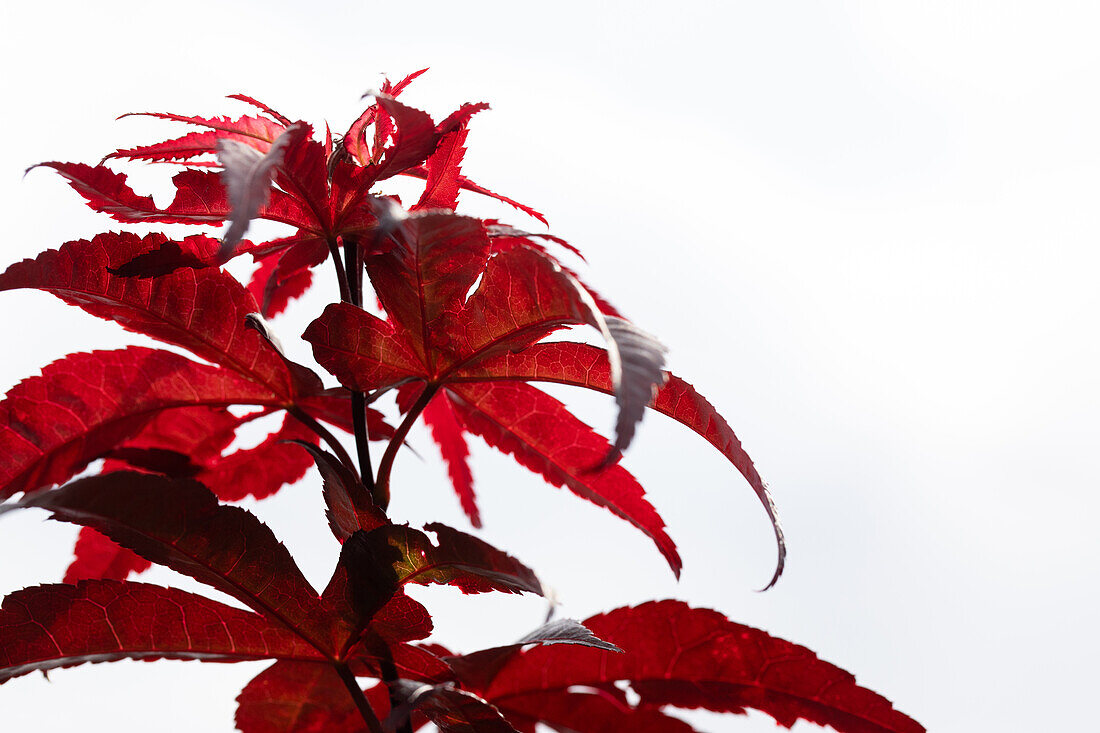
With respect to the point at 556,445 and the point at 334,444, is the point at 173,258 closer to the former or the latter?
the point at 334,444

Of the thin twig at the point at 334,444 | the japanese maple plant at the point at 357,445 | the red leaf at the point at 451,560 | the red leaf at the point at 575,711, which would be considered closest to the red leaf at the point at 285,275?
the japanese maple plant at the point at 357,445

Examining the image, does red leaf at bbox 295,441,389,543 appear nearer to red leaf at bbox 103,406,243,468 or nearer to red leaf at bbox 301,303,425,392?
red leaf at bbox 301,303,425,392

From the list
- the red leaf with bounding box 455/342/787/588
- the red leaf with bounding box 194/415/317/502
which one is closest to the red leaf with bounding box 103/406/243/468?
the red leaf with bounding box 194/415/317/502

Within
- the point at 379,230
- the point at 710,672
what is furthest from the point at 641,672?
the point at 379,230

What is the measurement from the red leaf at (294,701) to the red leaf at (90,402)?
19cm

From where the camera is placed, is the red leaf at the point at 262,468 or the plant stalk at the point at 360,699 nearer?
the plant stalk at the point at 360,699

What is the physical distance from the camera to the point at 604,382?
1.99ft

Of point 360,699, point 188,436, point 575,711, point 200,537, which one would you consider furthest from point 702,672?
point 188,436

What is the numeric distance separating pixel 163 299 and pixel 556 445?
0.29 metres

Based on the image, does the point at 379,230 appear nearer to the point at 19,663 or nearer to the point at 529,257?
the point at 529,257

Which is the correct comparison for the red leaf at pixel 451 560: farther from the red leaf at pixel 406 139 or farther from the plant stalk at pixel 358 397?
the red leaf at pixel 406 139

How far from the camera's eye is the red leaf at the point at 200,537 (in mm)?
497

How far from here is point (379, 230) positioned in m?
0.49

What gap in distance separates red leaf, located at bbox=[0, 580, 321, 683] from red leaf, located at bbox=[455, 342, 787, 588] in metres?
0.21
